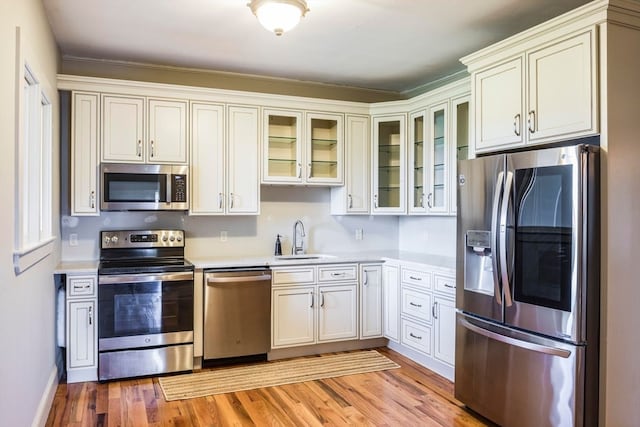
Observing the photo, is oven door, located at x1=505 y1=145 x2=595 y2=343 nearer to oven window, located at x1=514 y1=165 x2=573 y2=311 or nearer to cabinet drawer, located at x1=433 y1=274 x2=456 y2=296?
oven window, located at x1=514 y1=165 x2=573 y2=311

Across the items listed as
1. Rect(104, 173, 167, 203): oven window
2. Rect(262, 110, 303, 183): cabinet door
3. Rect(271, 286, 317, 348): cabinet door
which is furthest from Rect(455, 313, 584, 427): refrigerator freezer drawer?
Rect(104, 173, 167, 203): oven window

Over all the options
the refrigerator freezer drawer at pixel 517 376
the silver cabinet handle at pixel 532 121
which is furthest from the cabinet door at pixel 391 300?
the silver cabinet handle at pixel 532 121

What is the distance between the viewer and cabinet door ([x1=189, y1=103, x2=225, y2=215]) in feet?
13.7

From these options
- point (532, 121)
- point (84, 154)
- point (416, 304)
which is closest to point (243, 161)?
point (84, 154)

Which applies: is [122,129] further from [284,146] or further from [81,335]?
[81,335]

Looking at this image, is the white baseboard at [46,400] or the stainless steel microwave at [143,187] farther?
the stainless steel microwave at [143,187]

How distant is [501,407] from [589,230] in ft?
3.86

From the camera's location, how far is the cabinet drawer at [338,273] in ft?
14.2

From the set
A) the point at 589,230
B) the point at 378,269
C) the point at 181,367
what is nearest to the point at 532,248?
the point at 589,230

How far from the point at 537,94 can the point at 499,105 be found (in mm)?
294

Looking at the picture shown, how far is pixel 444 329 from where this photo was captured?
3.74 meters

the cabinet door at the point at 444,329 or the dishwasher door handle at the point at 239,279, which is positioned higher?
the dishwasher door handle at the point at 239,279

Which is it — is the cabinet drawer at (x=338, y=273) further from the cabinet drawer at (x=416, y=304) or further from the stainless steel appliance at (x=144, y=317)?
the stainless steel appliance at (x=144, y=317)

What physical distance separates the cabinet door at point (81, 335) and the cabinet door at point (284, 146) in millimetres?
1856
